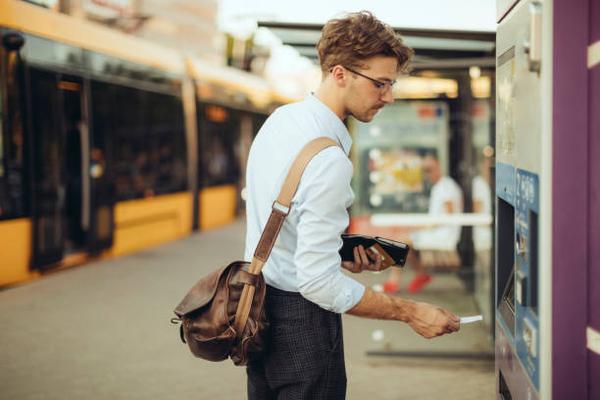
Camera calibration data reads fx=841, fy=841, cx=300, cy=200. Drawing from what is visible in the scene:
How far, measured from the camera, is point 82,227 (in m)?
10.3

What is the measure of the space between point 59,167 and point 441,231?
4.18m

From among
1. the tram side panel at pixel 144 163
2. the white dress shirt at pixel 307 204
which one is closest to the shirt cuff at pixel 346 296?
the white dress shirt at pixel 307 204

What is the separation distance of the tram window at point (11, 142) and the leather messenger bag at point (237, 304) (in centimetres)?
646

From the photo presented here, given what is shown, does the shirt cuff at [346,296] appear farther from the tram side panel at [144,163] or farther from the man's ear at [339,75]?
the tram side panel at [144,163]

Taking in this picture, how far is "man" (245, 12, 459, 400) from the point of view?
6.71 ft

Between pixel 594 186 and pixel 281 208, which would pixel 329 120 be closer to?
pixel 281 208

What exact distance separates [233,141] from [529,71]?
15151 millimetres

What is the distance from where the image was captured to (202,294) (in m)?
2.26

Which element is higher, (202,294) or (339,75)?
(339,75)

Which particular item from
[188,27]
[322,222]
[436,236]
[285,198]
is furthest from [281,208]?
[188,27]

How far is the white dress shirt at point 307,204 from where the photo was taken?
2033 millimetres

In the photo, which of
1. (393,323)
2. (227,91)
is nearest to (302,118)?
(393,323)

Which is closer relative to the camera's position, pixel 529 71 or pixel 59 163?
pixel 529 71

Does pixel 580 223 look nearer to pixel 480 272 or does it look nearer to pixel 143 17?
pixel 480 272
